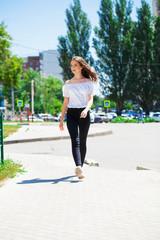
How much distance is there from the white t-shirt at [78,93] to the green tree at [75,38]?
132ft

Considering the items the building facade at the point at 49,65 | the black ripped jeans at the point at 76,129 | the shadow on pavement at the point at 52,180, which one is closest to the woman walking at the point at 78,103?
the black ripped jeans at the point at 76,129

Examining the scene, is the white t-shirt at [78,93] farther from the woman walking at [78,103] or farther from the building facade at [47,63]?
the building facade at [47,63]

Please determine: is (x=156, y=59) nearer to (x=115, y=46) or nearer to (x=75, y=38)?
(x=115, y=46)

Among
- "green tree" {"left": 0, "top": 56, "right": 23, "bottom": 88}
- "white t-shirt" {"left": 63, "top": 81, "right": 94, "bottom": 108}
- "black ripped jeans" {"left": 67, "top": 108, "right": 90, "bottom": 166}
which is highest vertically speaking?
"green tree" {"left": 0, "top": 56, "right": 23, "bottom": 88}

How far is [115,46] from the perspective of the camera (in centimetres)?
4284

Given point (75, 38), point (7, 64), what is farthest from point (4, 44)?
point (75, 38)

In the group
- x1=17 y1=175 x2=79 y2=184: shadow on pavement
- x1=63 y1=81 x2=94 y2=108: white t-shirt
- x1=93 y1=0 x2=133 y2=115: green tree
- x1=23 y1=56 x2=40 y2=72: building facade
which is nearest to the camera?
x1=17 y1=175 x2=79 y2=184: shadow on pavement

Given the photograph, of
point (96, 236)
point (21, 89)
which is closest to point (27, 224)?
point (96, 236)

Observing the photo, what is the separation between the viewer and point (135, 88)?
43.4 metres

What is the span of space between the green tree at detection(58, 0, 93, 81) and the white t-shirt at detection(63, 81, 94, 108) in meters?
40.4

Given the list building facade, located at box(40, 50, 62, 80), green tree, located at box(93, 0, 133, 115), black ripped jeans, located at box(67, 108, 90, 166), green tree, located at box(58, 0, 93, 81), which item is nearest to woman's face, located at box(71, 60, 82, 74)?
black ripped jeans, located at box(67, 108, 90, 166)

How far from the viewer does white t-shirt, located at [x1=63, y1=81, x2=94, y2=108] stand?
16.7ft

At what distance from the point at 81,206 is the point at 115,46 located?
40814mm

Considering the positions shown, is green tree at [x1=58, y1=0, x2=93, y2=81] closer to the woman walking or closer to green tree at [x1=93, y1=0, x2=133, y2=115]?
green tree at [x1=93, y1=0, x2=133, y2=115]
